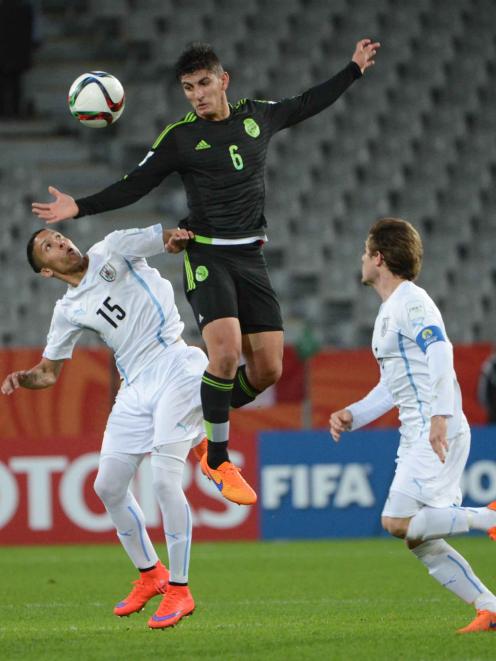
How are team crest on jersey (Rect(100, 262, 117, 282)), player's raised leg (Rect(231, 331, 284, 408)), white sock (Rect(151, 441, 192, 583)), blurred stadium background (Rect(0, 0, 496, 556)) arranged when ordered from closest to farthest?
white sock (Rect(151, 441, 192, 583))
team crest on jersey (Rect(100, 262, 117, 282))
player's raised leg (Rect(231, 331, 284, 408))
blurred stadium background (Rect(0, 0, 496, 556))

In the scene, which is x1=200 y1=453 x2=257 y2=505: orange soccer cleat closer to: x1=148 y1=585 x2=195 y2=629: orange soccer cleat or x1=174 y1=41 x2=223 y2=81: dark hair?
x1=148 y1=585 x2=195 y2=629: orange soccer cleat

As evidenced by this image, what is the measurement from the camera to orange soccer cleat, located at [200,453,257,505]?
21.3 ft

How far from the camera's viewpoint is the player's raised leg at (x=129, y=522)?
6586 millimetres

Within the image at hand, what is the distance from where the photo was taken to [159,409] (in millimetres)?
6574

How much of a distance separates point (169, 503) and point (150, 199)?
11.4 metres

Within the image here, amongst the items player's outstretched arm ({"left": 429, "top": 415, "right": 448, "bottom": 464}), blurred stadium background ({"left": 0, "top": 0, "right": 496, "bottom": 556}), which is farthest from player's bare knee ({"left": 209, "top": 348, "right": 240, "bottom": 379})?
Answer: blurred stadium background ({"left": 0, "top": 0, "right": 496, "bottom": 556})

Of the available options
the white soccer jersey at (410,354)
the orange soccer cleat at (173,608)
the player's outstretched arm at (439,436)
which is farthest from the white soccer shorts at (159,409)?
the player's outstretched arm at (439,436)

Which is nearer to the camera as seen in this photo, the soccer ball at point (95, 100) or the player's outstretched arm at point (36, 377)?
the player's outstretched arm at point (36, 377)

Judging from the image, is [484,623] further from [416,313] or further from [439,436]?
[416,313]

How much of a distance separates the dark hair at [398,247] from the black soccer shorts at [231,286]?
3.47 feet

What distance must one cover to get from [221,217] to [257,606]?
87.6 inches

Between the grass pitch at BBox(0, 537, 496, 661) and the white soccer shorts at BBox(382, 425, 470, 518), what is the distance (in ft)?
1.80

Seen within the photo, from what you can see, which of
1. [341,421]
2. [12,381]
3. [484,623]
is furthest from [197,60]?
[484,623]

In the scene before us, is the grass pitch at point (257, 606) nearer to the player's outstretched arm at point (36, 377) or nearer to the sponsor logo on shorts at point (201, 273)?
the player's outstretched arm at point (36, 377)
